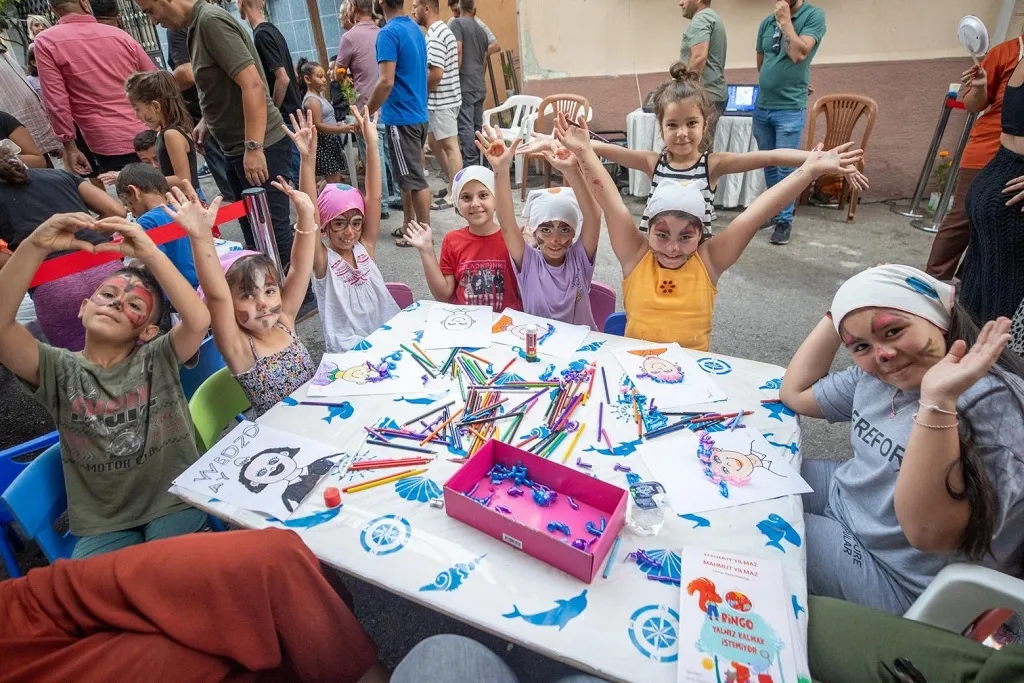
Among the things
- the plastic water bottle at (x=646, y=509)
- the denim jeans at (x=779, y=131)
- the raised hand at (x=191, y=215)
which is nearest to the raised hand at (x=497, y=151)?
the raised hand at (x=191, y=215)

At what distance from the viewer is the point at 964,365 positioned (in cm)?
99

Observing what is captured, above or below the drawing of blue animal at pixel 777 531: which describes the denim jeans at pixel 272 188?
above

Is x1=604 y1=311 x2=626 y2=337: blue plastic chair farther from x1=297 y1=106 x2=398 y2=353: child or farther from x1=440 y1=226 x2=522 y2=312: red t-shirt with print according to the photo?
x1=297 y1=106 x2=398 y2=353: child

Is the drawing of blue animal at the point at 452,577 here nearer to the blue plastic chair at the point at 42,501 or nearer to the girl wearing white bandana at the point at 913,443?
the girl wearing white bandana at the point at 913,443

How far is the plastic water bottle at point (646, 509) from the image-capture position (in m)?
1.08

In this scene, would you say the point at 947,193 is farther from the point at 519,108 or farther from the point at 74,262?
the point at 74,262

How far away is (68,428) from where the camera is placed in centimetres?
147

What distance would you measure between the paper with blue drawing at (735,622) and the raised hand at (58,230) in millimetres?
1657

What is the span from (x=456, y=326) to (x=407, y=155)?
9.42ft

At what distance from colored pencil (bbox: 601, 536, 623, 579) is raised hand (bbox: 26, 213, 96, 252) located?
1503 mm

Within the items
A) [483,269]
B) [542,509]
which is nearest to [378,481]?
[542,509]

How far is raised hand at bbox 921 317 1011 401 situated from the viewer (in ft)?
3.17

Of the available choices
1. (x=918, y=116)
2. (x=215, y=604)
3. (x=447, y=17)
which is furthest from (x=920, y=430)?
(x=447, y=17)

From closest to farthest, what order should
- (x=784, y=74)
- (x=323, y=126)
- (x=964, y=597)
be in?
1. (x=964, y=597)
2. (x=784, y=74)
3. (x=323, y=126)
